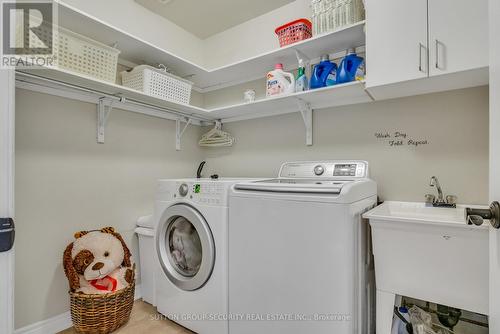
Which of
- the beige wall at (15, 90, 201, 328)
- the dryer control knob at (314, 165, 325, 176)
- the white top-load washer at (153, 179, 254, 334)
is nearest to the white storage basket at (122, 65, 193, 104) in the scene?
the beige wall at (15, 90, 201, 328)

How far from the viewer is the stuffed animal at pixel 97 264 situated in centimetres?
159

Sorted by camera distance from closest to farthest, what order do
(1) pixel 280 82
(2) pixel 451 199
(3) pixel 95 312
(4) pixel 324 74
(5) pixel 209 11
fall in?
(2) pixel 451 199
(3) pixel 95 312
(4) pixel 324 74
(1) pixel 280 82
(5) pixel 209 11

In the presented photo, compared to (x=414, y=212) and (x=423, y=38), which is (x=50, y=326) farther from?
(x=423, y=38)

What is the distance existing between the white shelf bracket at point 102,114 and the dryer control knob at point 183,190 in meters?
0.77

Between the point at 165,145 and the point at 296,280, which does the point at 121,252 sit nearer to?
the point at 165,145

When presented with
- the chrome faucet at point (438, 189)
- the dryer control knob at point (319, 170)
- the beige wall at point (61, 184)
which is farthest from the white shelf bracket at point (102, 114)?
the chrome faucet at point (438, 189)

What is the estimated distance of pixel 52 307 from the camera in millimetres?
1664

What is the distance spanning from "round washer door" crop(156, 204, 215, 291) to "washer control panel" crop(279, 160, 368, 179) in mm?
765

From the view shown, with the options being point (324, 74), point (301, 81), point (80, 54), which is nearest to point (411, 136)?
point (324, 74)

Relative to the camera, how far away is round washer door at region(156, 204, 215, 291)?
1547 mm

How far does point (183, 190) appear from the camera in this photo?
5.58ft

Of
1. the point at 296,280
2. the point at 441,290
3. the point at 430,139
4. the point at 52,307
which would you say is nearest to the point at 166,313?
the point at 52,307

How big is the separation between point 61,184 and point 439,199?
2.44m

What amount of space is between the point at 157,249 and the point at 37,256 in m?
0.72
